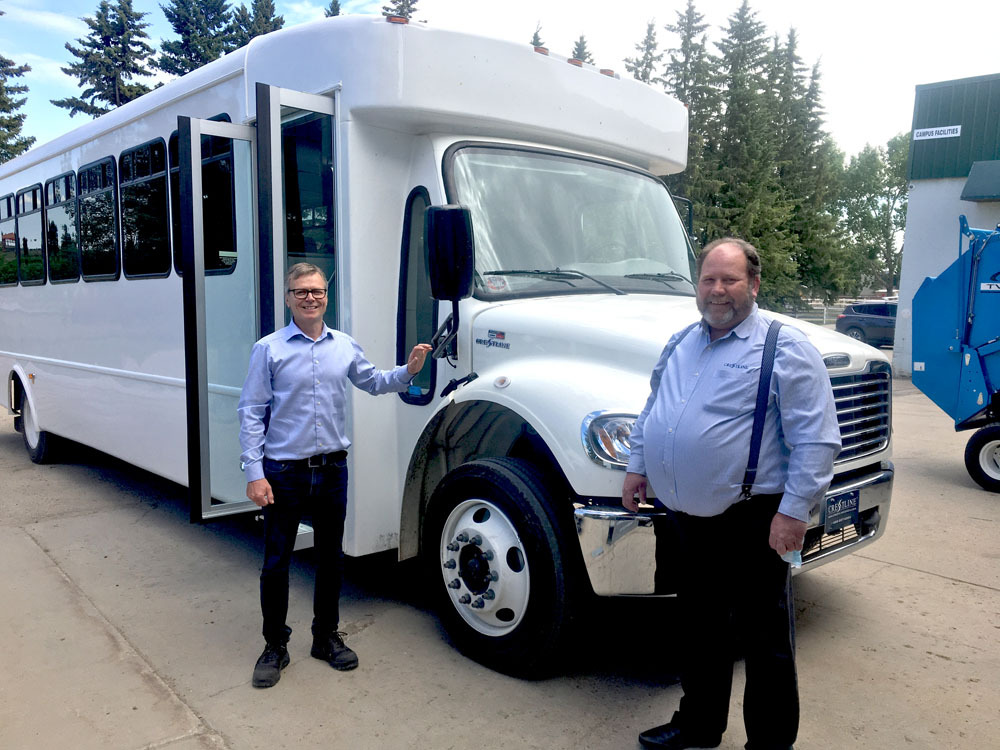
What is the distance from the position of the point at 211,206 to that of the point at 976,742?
4776 millimetres

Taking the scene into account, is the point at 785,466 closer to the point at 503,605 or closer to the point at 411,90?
the point at 503,605

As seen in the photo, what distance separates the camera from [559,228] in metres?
4.52

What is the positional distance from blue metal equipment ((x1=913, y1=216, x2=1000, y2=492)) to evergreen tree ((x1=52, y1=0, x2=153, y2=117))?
4018 centimetres

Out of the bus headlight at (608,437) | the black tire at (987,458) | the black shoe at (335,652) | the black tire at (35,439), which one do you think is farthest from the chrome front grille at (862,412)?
the black tire at (35,439)

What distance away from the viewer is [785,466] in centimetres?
285

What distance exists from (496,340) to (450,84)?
1.34 metres

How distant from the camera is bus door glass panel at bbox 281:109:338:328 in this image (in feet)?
14.8

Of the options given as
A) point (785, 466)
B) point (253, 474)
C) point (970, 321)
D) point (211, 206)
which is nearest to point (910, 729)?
point (785, 466)

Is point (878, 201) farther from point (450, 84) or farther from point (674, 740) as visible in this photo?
point (674, 740)

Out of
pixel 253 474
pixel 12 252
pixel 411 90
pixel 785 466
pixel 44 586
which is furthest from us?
pixel 12 252

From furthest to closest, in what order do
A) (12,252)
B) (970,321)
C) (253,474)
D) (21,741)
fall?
(12,252)
(970,321)
(253,474)
(21,741)

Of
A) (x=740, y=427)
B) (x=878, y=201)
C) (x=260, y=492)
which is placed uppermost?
(x=878, y=201)

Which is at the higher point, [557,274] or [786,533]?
[557,274]

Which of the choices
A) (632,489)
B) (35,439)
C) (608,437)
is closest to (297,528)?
(608,437)
